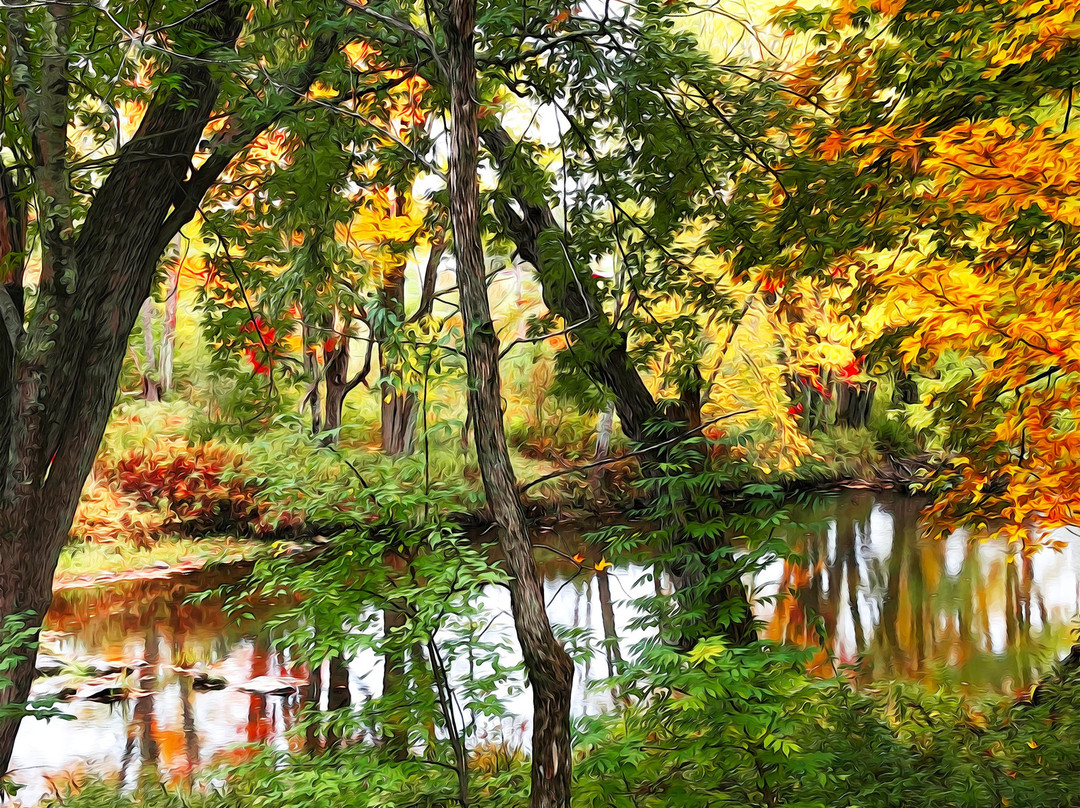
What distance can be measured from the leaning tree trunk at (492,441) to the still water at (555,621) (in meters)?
1.79

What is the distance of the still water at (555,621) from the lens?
762cm

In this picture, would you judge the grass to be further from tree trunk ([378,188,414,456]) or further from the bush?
tree trunk ([378,188,414,456])

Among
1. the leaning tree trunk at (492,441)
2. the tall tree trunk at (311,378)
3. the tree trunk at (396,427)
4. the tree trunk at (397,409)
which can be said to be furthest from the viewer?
the tree trunk at (396,427)

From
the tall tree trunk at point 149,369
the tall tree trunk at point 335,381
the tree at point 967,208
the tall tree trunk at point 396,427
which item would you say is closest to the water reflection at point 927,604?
the tree at point 967,208

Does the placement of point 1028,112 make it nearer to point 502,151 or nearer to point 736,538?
point 736,538

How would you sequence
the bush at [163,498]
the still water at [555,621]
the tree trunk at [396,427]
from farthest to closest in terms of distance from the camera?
1. the tree trunk at [396,427]
2. the bush at [163,498]
3. the still water at [555,621]

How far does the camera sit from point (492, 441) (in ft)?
11.7

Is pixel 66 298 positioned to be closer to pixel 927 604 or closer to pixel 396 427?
pixel 927 604

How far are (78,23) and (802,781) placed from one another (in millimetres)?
5208

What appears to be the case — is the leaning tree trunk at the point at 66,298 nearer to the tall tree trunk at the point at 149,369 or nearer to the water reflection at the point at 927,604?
the water reflection at the point at 927,604

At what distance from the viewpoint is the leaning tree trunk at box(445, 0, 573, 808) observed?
353cm

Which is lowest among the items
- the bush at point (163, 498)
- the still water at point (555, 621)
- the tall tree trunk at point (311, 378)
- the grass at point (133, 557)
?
the still water at point (555, 621)

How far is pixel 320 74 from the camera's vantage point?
520 centimetres

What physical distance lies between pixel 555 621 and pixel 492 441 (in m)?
7.05
